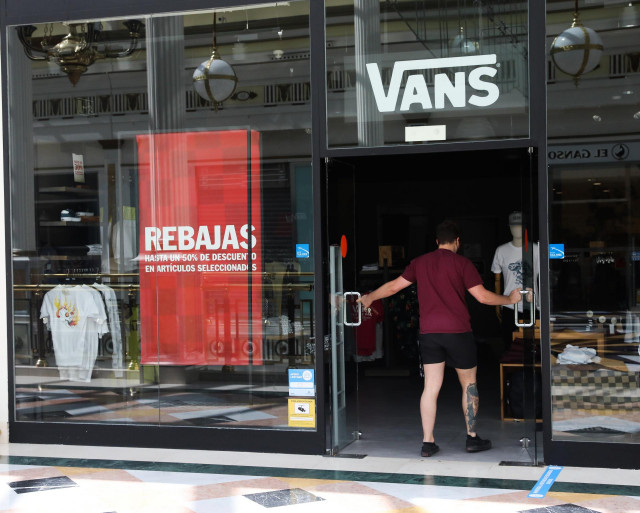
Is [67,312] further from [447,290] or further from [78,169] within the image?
[447,290]

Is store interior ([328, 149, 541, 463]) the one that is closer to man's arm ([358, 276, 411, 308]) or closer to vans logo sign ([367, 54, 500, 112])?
man's arm ([358, 276, 411, 308])

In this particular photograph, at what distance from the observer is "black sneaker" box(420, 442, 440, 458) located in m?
5.35

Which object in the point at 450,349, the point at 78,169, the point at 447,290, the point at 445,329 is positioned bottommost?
the point at 450,349

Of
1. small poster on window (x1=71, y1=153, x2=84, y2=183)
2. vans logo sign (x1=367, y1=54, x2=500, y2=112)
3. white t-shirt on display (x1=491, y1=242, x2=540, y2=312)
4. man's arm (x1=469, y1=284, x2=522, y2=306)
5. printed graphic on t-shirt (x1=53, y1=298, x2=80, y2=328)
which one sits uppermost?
vans logo sign (x1=367, y1=54, x2=500, y2=112)

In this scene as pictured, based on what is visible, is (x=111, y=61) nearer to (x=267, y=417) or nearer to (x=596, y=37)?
(x=267, y=417)

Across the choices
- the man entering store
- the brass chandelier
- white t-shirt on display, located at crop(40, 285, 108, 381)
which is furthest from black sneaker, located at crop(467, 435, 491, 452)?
the brass chandelier

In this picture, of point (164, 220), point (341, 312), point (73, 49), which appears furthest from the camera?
point (73, 49)

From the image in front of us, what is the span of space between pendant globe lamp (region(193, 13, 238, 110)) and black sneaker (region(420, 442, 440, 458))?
256 cm

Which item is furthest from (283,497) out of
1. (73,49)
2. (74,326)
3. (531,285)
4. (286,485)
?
(73,49)

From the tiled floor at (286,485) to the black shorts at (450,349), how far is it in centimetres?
61

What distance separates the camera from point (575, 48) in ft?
16.7

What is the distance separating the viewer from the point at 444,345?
5367 mm

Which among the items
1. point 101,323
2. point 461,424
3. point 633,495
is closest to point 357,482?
point 633,495

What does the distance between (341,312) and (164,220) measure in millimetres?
1366
